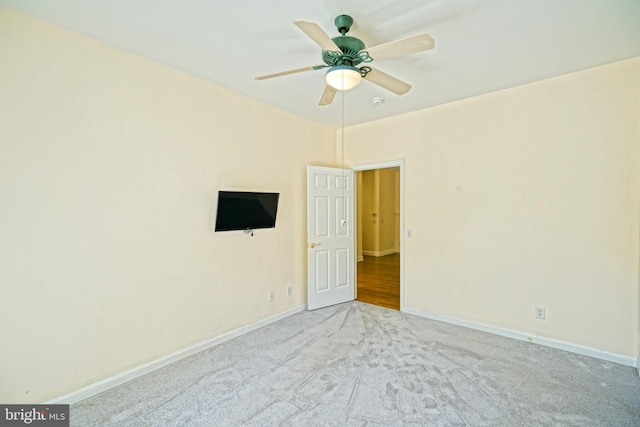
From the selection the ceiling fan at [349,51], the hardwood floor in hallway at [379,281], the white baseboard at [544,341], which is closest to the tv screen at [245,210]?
the ceiling fan at [349,51]

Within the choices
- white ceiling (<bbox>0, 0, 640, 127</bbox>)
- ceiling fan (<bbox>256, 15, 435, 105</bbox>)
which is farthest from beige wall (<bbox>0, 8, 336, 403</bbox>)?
ceiling fan (<bbox>256, 15, 435, 105</bbox>)

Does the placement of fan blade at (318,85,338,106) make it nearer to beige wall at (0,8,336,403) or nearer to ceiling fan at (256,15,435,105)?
ceiling fan at (256,15,435,105)

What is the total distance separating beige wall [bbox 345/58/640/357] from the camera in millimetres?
2605

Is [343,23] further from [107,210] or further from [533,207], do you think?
[533,207]

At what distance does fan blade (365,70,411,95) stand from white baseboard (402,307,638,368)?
277 centimetres

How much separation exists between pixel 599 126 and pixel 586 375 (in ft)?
7.27

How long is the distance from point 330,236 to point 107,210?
2664mm

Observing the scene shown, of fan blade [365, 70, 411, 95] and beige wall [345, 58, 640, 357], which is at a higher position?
fan blade [365, 70, 411, 95]

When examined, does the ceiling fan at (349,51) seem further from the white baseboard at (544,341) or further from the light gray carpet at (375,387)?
the white baseboard at (544,341)

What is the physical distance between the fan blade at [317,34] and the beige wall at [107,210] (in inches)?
65.5

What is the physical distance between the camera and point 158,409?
6.74 ft

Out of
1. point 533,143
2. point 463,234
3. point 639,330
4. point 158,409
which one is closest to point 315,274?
point 463,234

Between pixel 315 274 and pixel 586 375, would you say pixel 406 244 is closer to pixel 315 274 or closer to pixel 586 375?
pixel 315 274

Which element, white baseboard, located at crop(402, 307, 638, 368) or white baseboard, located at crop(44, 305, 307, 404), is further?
white baseboard, located at crop(402, 307, 638, 368)
